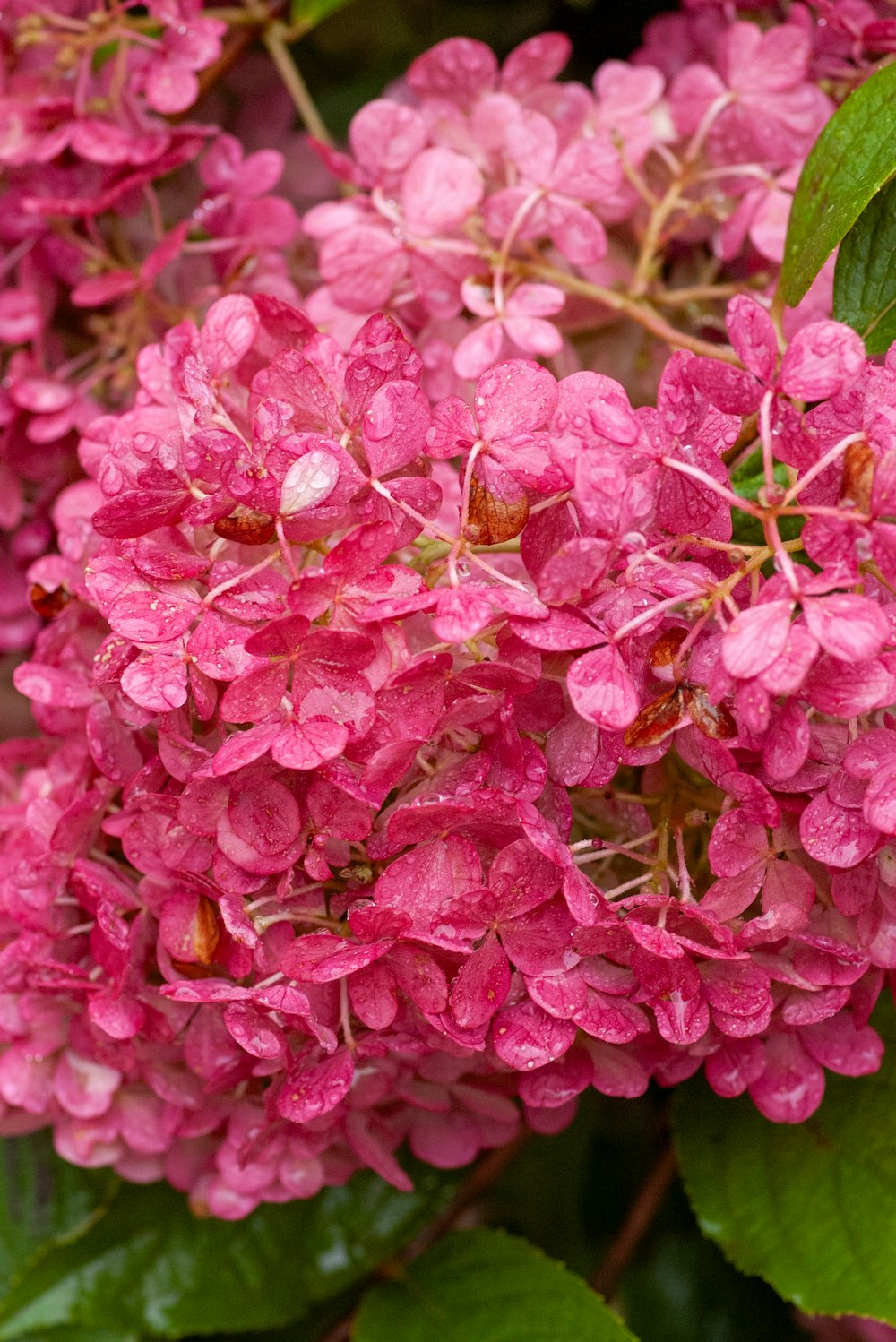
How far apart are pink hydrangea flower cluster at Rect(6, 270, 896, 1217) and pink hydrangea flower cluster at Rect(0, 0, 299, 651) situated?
20 cm

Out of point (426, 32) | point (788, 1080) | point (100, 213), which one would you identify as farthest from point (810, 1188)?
point (426, 32)

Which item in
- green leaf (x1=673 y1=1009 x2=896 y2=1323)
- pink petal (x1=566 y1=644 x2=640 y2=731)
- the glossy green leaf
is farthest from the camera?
the glossy green leaf

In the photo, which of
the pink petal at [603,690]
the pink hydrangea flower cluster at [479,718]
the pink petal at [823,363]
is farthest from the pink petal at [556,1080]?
the pink petal at [823,363]

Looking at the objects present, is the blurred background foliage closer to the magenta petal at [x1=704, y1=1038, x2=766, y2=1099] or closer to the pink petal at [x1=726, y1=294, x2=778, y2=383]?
the pink petal at [x1=726, y1=294, x2=778, y2=383]

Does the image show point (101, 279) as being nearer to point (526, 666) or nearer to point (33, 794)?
point (33, 794)

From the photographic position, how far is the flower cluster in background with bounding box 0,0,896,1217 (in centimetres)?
50

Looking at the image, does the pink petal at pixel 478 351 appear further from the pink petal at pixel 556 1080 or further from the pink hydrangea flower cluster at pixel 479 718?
the pink petal at pixel 556 1080

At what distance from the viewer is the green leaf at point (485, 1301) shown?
77 cm

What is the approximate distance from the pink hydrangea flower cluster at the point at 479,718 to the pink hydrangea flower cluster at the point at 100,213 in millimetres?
200

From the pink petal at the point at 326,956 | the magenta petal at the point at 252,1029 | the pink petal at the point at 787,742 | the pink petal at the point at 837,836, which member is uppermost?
the pink petal at the point at 787,742

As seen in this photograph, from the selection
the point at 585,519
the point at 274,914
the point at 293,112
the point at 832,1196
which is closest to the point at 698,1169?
the point at 832,1196

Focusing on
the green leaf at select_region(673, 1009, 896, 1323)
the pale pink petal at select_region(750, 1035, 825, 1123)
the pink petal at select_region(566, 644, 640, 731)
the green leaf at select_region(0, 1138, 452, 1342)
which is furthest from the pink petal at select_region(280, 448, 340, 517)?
the green leaf at select_region(0, 1138, 452, 1342)

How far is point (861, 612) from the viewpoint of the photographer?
452mm

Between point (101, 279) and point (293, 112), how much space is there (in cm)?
27
